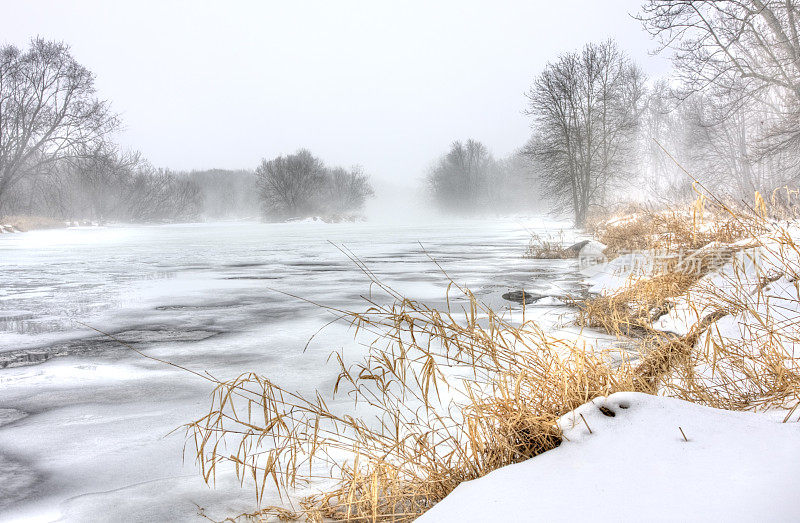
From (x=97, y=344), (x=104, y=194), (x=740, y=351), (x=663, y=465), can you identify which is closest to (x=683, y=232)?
(x=740, y=351)

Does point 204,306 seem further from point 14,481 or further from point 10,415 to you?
point 14,481

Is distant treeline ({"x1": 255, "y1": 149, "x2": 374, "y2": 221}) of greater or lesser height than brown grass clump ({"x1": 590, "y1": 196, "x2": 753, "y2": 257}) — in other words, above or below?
above

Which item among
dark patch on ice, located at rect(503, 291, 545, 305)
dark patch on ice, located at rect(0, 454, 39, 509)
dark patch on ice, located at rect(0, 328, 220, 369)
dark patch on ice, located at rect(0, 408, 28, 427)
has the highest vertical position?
dark patch on ice, located at rect(0, 328, 220, 369)

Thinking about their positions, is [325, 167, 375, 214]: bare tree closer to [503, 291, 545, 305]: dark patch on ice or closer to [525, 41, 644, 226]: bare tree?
[525, 41, 644, 226]: bare tree

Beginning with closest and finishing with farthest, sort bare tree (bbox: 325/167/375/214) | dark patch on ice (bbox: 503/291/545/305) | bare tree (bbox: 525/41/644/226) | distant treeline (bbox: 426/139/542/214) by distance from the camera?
1. dark patch on ice (bbox: 503/291/545/305)
2. bare tree (bbox: 525/41/644/226)
3. bare tree (bbox: 325/167/375/214)
4. distant treeline (bbox: 426/139/542/214)

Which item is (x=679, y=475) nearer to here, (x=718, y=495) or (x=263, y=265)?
(x=718, y=495)

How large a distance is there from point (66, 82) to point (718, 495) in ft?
106

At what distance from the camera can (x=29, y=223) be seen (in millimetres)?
30312

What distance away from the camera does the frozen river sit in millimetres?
2256

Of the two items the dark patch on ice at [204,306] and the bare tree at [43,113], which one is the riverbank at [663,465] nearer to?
the dark patch on ice at [204,306]

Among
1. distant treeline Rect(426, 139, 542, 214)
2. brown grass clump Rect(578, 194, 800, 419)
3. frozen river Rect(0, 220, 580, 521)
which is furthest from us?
distant treeline Rect(426, 139, 542, 214)

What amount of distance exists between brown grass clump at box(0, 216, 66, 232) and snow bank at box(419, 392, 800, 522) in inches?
1277

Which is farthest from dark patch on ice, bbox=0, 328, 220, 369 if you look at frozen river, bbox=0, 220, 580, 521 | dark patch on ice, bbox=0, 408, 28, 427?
dark patch on ice, bbox=0, 408, 28, 427

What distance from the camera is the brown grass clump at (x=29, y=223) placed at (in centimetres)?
2834
